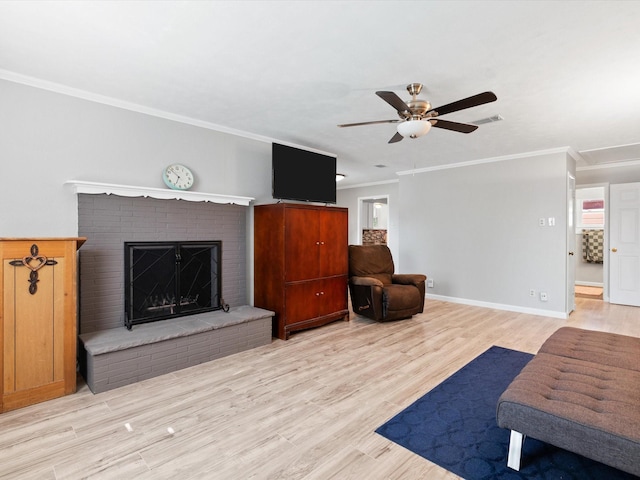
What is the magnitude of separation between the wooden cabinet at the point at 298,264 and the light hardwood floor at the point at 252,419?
471mm

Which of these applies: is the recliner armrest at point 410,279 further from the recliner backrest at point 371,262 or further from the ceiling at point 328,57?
the ceiling at point 328,57

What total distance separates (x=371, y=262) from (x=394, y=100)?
292cm

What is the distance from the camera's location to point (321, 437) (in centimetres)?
203

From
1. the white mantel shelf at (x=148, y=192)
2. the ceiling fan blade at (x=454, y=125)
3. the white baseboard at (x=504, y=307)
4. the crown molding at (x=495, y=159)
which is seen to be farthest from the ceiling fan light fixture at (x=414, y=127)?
the white baseboard at (x=504, y=307)

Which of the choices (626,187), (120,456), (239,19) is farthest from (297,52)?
(626,187)

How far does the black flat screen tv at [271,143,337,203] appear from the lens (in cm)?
410

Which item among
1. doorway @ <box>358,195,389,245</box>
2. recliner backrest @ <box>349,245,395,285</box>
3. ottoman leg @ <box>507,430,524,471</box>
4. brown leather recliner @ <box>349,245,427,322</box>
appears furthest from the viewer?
doorway @ <box>358,195,389,245</box>

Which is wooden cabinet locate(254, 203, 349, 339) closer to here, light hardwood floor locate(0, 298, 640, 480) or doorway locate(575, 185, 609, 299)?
light hardwood floor locate(0, 298, 640, 480)

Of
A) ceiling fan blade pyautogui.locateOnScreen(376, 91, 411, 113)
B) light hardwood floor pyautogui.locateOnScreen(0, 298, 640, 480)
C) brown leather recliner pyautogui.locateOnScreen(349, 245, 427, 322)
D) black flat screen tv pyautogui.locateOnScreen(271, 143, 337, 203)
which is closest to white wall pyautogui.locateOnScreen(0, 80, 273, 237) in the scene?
black flat screen tv pyautogui.locateOnScreen(271, 143, 337, 203)

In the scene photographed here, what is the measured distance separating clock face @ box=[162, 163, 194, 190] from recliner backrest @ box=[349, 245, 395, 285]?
2454 mm

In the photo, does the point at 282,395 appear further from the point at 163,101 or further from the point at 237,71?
the point at 163,101

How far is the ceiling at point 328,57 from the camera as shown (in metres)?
1.92

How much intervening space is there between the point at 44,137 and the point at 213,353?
7.76ft

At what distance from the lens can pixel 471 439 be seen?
2.02 meters
